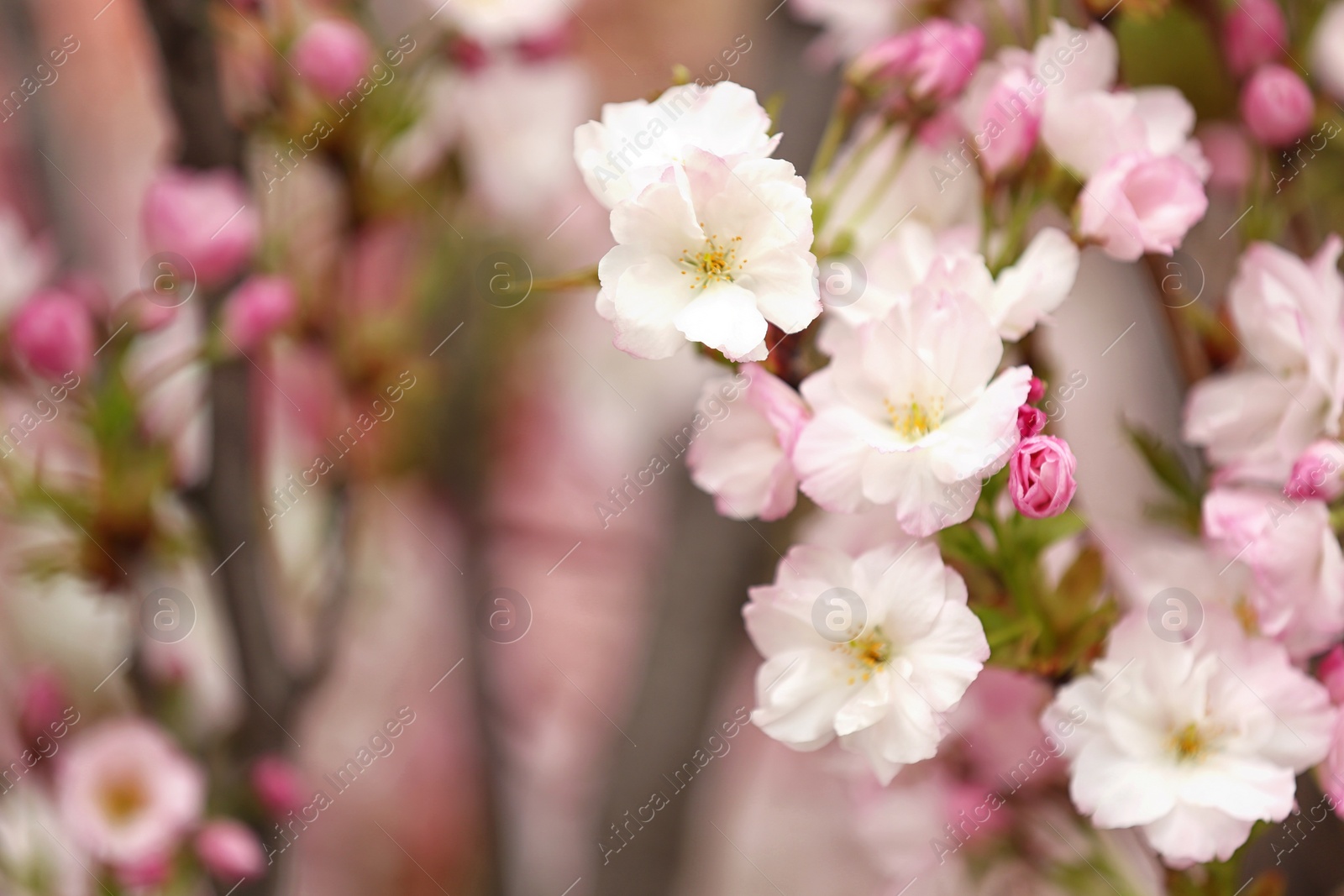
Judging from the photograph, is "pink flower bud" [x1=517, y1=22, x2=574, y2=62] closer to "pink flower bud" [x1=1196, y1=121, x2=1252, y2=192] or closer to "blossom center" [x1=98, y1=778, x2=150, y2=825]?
"pink flower bud" [x1=1196, y1=121, x2=1252, y2=192]

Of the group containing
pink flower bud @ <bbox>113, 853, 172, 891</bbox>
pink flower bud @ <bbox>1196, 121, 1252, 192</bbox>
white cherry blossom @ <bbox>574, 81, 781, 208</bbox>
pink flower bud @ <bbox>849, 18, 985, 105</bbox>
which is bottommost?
pink flower bud @ <bbox>1196, 121, 1252, 192</bbox>

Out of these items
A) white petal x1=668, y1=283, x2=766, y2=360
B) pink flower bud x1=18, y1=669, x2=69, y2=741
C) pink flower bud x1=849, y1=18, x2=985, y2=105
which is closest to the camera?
white petal x1=668, y1=283, x2=766, y2=360

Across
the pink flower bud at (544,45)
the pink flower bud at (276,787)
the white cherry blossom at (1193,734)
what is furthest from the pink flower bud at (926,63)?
the pink flower bud at (276,787)

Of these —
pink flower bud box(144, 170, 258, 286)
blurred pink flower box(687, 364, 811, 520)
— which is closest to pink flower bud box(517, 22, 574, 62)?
pink flower bud box(144, 170, 258, 286)

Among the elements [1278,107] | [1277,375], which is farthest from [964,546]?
[1278,107]

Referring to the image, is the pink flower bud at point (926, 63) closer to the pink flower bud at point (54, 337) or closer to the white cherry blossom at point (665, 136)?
the white cherry blossom at point (665, 136)

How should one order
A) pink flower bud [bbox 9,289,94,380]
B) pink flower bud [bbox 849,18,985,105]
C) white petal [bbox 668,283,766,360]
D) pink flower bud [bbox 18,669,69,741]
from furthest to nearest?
pink flower bud [bbox 18,669,69,741] < pink flower bud [bbox 9,289,94,380] < pink flower bud [bbox 849,18,985,105] < white petal [bbox 668,283,766,360]
